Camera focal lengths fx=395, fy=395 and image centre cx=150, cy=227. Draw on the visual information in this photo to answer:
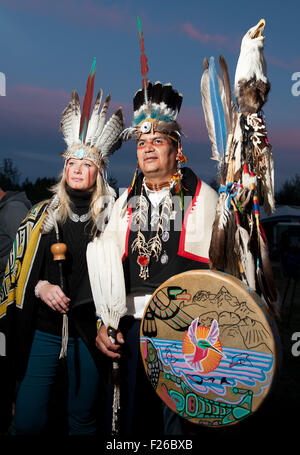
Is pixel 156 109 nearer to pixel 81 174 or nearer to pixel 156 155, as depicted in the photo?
pixel 156 155

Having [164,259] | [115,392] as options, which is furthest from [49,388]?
[164,259]

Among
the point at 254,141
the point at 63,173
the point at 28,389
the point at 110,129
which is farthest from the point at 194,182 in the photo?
the point at 28,389

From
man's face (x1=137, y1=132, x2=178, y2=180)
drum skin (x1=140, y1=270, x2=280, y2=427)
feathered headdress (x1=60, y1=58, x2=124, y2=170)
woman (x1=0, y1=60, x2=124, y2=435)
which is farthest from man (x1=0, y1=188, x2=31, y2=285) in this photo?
drum skin (x1=140, y1=270, x2=280, y2=427)

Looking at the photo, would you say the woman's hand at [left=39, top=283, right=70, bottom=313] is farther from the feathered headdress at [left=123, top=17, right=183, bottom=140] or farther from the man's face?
the feathered headdress at [left=123, top=17, right=183, bottom=140]

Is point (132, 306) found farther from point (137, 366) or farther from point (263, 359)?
point (263, 359)

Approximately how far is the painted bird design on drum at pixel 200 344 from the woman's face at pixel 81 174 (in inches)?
40.7

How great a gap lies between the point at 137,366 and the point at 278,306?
2.69 ft

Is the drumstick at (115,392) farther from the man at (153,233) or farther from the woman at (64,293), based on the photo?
the woman at (64,293)

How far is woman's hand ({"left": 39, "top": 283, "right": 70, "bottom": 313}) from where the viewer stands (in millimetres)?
2162

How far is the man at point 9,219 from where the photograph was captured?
109 inches

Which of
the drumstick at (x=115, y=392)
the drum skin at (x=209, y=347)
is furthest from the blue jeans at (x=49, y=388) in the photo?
the drum skin at (x=209, y=347)

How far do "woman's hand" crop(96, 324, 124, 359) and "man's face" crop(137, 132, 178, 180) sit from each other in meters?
0.86

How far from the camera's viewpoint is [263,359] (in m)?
1.64

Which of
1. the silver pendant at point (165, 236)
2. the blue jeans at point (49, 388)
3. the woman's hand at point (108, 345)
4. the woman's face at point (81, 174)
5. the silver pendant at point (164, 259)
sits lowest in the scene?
the blue jeans at point (49, 388)
